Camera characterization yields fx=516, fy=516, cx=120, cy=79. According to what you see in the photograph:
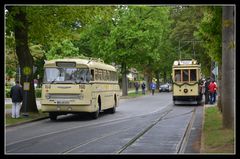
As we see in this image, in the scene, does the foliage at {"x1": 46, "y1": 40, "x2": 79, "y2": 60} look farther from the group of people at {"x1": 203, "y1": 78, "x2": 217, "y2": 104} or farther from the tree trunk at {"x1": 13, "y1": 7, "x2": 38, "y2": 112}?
the tree trunk at {"x1": 13, "y1": 7, "x2": 38, "y2": 112}

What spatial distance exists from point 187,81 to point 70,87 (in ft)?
52.1

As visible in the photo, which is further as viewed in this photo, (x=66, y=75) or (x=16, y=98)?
(x=66, y=75)

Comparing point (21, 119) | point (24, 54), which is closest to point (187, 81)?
point (24, 54)

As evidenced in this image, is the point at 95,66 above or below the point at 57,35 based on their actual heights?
below

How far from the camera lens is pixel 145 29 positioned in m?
55.4

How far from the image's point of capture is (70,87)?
23.9 meters

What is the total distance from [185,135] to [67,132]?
169 inches

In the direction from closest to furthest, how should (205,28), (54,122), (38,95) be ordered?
1. (205,28)
2. (54,122)
3. (38,95)

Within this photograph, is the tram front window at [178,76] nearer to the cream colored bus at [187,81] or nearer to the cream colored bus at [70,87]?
the cream colored bus at [187,81]

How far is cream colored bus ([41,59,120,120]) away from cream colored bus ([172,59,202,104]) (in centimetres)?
1355

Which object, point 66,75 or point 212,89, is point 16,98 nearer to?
point 66,75

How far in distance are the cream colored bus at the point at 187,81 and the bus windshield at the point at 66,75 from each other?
48.7 feet

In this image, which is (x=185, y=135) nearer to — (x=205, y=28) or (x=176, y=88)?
(x=205, y=28)

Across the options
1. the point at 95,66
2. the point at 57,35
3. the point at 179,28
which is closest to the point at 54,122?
the point at 95,66
